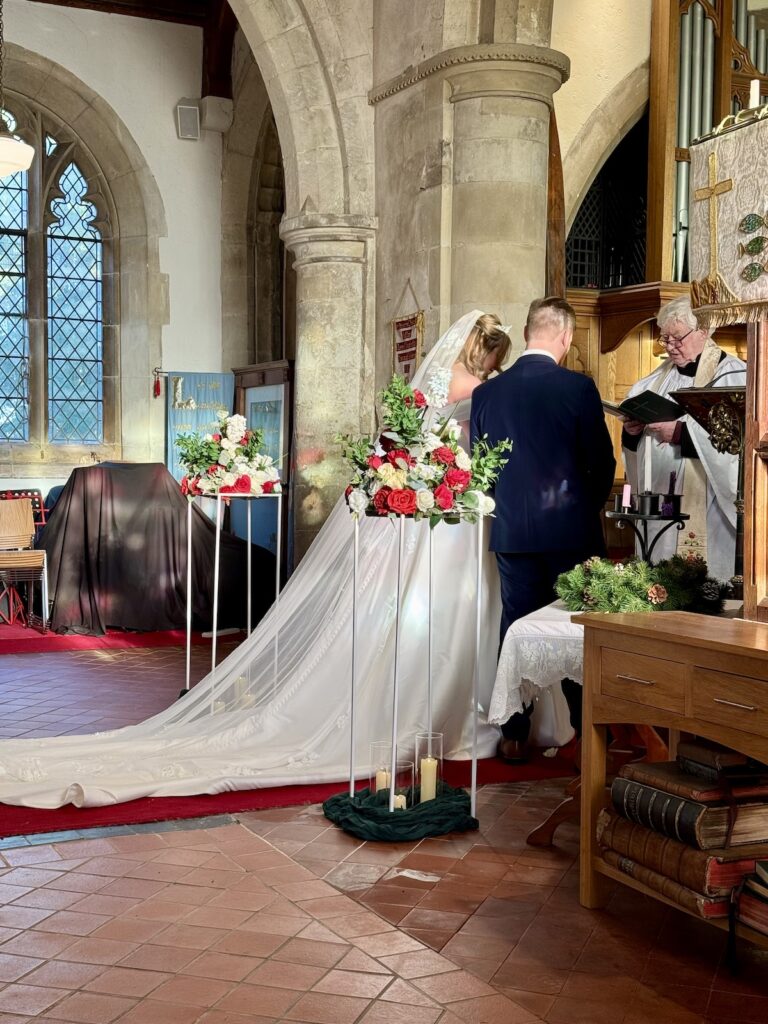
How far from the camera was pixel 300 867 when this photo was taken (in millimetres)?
4137

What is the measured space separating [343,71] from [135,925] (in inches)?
255

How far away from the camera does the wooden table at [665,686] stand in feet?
10.3

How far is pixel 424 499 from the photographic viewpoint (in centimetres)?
444

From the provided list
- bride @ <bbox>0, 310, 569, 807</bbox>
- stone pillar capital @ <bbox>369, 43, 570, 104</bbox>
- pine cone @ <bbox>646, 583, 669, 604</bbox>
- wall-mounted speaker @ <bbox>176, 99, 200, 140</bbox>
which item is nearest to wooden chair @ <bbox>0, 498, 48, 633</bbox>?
bride @ <bbox>0, 310, 569, 807</bbox>

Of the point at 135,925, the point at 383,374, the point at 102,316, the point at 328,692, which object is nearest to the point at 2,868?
the point at 135,925

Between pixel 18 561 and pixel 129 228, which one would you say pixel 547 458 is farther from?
pixel 129 228

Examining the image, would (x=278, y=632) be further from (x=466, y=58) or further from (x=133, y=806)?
(x=466, y=58)

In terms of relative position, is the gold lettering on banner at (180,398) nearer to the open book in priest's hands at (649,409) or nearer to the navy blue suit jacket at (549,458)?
the navy blue suit jacket at (549,458)

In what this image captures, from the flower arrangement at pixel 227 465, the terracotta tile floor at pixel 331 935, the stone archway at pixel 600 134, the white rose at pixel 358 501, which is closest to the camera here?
the terracotta tile floor at pixel 331 935

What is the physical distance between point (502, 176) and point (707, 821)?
494 cm

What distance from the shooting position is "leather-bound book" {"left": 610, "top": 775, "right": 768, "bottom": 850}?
3314 mm

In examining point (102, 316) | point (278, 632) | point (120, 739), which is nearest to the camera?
point (120, 739)

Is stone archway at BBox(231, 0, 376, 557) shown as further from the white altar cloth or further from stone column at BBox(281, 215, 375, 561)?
the white altar cloth

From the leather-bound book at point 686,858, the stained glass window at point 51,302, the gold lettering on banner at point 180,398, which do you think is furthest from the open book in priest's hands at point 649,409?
the stained glass window at point 51,302
